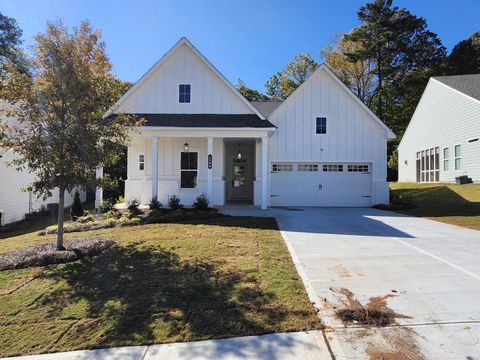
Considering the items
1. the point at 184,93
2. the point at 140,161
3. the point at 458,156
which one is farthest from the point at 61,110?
the point at 458,156

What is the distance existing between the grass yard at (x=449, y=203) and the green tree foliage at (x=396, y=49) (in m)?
15.7

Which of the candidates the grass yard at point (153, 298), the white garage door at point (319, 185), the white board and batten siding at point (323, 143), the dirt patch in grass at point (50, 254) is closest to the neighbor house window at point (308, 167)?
the white garage door at point (319, 185)

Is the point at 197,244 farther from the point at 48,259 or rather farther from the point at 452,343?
the point at 452,343

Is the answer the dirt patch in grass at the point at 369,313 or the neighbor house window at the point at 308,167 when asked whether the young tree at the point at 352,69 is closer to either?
the neighbor house window at the point at 308,167

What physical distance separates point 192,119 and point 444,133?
1740 cm

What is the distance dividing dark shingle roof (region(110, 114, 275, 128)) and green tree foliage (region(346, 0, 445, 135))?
2336 cm

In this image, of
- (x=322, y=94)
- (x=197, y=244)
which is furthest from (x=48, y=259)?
(x=322, y=94)

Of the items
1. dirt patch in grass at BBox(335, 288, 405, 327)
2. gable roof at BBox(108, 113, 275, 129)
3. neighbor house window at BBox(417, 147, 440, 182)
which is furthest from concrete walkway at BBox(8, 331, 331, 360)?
neighbor house window at BBox(417, 147, 440, 182)

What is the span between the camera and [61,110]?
8117mm

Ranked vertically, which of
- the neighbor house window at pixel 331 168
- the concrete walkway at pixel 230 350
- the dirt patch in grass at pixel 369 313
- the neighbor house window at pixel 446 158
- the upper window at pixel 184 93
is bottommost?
the concrete walkway at pixel 230 350

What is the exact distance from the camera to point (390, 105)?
38.4m

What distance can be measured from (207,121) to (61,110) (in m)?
8.26

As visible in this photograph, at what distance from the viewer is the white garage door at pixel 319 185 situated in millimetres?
18781

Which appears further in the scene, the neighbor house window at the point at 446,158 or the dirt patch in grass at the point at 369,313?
the neighbor house window at the point at 446,158
